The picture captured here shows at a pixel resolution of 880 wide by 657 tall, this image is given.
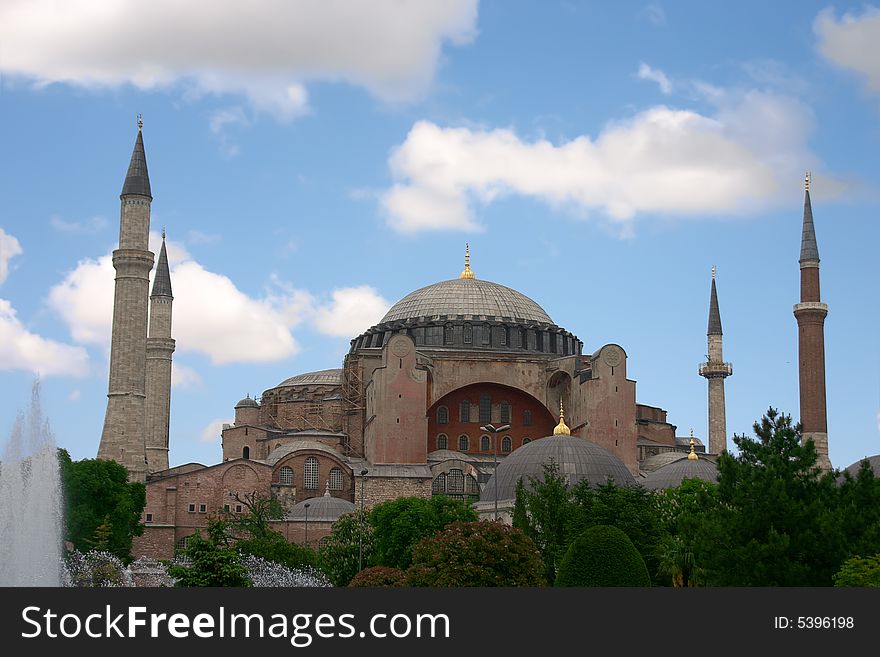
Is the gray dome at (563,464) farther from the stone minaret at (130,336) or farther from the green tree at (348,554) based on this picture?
the stone minaret at (130,336)

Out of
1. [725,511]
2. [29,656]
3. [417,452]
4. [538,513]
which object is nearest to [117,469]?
[417,452]

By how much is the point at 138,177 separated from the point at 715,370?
30.0 meters

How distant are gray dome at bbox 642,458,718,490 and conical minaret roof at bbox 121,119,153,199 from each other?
22392 millimetres

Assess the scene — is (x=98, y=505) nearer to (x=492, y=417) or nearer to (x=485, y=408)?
(x=485, y=408)

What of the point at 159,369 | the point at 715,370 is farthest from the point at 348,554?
the point at 715,370

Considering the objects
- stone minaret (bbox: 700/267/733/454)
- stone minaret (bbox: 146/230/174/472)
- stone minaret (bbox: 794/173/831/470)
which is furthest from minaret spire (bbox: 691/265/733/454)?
stone minaret (bbox: 146/230/174/472)

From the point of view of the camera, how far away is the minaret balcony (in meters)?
67.9

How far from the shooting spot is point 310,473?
54.8 metres

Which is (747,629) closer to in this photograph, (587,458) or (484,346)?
(587,458)

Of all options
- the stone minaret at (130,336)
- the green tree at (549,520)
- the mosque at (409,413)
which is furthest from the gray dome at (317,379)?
the green tree at (549,520)

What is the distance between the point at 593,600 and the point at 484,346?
43.7m

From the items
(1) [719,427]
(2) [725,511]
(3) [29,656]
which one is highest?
(1) [719,427]

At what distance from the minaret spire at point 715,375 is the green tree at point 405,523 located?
87.3 ft

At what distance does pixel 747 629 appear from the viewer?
1582cm
